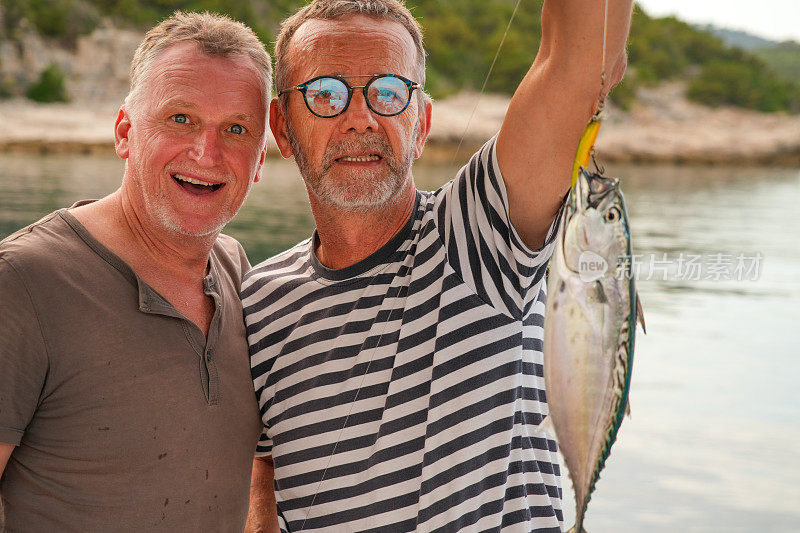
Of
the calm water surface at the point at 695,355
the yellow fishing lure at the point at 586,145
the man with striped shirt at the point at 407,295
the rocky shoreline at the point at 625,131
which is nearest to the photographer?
the yellow fishing lure at the point at 586,145

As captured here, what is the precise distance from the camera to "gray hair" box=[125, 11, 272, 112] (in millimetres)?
2484

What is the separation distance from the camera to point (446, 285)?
85.7 inches

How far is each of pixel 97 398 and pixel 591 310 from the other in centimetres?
133

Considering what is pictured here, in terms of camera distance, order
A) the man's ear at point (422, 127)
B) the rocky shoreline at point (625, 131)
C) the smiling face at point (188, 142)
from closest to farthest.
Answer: the smiling face at point (188, 142) < the man's ear at point (422, 127) < the rocky shoreline at point (625, 131)

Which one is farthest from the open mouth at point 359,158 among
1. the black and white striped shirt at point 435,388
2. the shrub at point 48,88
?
the shrub at point 48,88

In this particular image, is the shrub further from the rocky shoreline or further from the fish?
the fish

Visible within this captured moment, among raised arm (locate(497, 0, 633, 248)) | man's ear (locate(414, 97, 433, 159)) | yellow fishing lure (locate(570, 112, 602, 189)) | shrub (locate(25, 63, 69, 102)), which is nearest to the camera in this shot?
yellow fishing lure (locate(570, 112, 602, 189))

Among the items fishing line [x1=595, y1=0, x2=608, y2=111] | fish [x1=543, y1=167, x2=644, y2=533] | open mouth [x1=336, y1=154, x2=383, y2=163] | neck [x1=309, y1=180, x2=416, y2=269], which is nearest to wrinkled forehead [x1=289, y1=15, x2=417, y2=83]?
open mouth [x1=336, y1=154, x2=383, y2=163]

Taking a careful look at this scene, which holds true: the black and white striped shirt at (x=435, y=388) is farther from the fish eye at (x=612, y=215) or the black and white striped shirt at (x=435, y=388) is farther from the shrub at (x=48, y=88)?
the shrub at (x=48, y=88)

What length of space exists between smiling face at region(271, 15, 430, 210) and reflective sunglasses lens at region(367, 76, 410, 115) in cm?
2

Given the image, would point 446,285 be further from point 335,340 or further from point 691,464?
point 691,464

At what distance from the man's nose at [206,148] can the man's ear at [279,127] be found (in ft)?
0.78

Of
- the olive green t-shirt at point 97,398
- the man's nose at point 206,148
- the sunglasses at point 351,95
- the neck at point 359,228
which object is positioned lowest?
the olive green t-shirt at point 97,398

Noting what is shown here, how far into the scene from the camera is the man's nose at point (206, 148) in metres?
2.41
